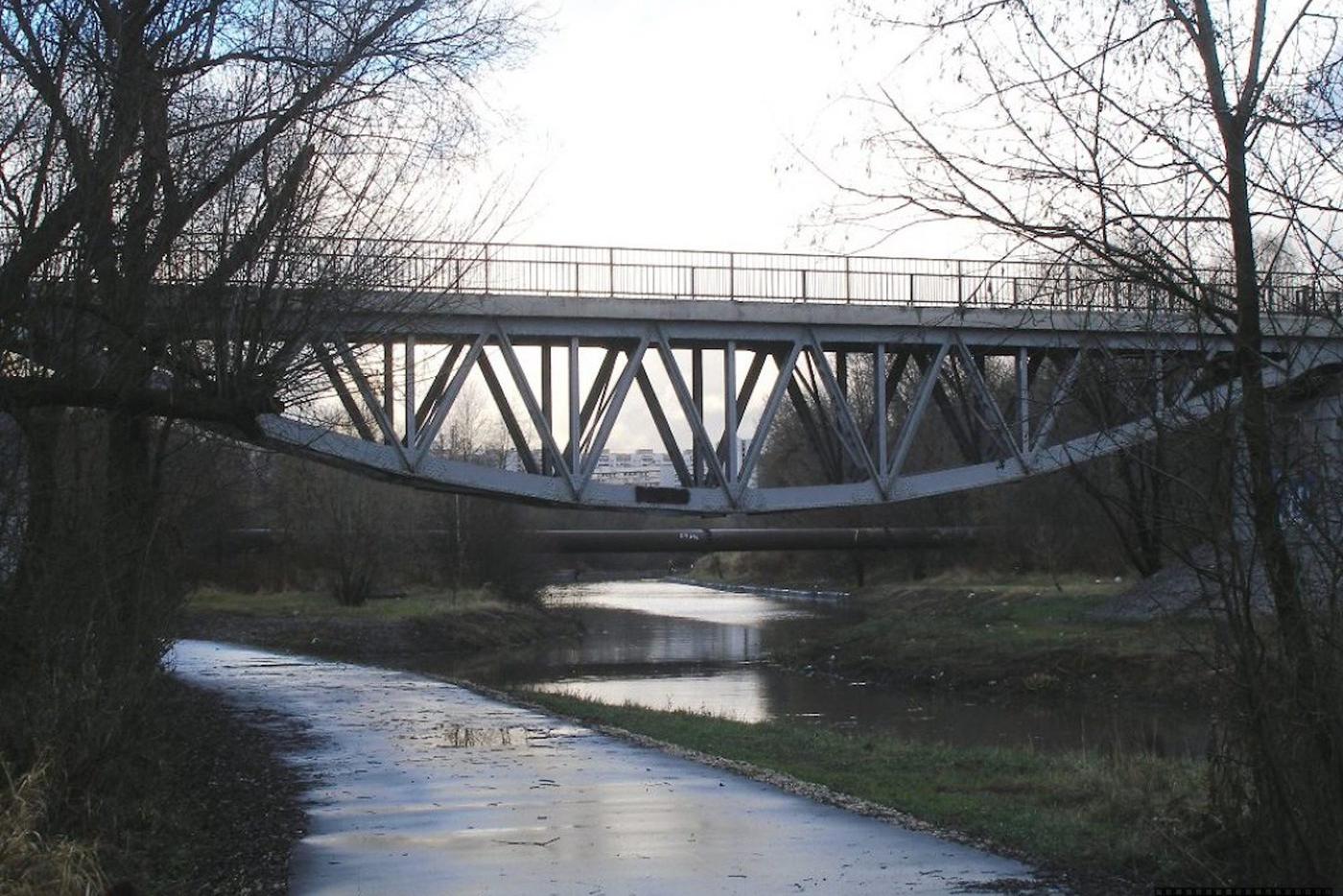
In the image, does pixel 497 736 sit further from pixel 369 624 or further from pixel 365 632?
pixel 369 624

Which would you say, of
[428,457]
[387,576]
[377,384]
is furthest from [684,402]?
[387,576]

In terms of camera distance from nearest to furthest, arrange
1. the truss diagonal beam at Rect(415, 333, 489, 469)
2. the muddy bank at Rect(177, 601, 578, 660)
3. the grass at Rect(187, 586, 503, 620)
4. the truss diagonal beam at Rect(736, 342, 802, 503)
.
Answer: the truss diagonal beam at Rect(415, 333, 489, 469) < the truss diagonal beam at Rect(736, 342, 802, 503) < the muddy bank at Rect(177, 601, 578, 660) < the grass at Rect(187, 586, 503, 620)

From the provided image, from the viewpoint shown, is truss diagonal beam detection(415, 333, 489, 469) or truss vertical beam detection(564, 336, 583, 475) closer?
truss diagonal beam detection(415, 333, 489, 469)

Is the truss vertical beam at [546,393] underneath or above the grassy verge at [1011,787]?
above

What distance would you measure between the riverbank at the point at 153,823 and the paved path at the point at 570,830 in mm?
316

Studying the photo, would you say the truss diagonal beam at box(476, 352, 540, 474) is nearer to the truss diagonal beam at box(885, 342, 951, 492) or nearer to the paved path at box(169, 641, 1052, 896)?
the truss diagonal beam at box(885, 342, 951, 492)

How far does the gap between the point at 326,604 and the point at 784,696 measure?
2318 cm

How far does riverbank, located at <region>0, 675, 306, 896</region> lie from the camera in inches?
283

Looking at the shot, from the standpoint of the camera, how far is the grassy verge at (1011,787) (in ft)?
28.9

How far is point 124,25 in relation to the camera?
10.7 metres

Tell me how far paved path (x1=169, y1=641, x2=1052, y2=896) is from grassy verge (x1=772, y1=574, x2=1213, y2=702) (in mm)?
14190

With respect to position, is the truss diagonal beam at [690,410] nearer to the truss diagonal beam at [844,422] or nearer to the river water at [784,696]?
the truss diagonal beam at [844,422]

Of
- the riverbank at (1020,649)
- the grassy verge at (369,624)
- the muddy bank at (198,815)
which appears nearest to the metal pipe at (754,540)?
the grassy verge at (369,624)

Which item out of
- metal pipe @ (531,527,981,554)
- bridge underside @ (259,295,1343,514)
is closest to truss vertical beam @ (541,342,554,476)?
bridge underside @ (259,295,1343,514)
